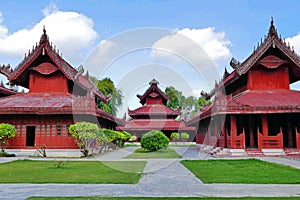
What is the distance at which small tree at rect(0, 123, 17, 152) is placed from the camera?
1812cm

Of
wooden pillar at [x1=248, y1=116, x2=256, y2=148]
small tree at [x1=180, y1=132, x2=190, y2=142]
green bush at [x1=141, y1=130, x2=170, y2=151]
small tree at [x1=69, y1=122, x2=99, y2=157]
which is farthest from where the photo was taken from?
small tree at [x1=180, y1=132, x2=190, y2=142]

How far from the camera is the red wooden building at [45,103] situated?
19250mm

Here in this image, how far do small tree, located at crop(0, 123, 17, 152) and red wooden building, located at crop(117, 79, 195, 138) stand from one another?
774 inches

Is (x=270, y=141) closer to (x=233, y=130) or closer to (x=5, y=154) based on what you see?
(x=233, y=130)

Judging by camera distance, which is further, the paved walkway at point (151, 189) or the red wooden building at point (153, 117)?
the red wooden building at point (153, 117)

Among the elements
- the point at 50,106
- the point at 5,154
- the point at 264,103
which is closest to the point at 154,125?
the point at 50,106

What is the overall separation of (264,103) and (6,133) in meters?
15.6

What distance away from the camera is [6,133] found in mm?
18219

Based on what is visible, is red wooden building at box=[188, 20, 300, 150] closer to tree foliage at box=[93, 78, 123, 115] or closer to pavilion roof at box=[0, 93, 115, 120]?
pavilion roof at box=[0, 93, 115, 120]

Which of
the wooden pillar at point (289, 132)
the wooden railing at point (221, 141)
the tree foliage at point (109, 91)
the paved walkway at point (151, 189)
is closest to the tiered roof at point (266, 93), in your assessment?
the wooden pillar at point (289, 132)

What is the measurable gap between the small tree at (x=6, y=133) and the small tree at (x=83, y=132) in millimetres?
3922

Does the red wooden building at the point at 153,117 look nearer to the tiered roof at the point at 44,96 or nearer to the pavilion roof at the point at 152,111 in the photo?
the pavilion roof at the point at 152,111

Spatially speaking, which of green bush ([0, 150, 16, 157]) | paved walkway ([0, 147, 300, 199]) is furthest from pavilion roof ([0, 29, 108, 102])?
paved walkway ([0, 147, 300, 199])

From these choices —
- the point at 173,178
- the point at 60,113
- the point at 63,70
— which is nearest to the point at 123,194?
the point at 173,178
